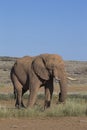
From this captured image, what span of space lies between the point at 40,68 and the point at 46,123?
19.4ft

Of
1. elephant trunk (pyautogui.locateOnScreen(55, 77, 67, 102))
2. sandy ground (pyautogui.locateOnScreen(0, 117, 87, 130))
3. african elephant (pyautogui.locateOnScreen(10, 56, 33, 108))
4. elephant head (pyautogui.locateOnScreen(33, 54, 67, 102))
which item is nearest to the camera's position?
sandy ground (pyautogui.locateOnScreen(0, 117, 87, 130))

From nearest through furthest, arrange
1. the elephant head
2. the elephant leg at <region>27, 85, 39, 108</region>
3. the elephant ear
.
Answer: the elephant head
the elephant leg at <region>27, 85, 39, 108</region>
the elephant ear

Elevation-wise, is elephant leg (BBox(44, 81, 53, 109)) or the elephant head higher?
the elephant head

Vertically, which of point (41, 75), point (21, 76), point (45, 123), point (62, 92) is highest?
point (41, 75)

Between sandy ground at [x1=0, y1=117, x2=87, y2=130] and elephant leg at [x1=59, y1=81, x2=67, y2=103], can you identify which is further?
elephant leg at [x1=59, y1=81, x2=67, y2=103]

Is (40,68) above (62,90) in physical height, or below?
above

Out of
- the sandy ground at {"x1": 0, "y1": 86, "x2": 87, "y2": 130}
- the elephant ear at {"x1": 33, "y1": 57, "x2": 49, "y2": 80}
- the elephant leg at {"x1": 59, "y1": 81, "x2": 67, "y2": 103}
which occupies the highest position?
the elephant ear at {"x1": 33, "y1": 57, "x2": 49, "y2": 80}

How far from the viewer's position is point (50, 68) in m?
20.7

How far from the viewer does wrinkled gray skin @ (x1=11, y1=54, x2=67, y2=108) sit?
20.2 m

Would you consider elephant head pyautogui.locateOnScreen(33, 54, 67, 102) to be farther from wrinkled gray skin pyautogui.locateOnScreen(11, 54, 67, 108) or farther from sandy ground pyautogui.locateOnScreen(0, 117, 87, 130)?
sandy ground pyautogui.locateOnScreen(0, 117, 87, 130)

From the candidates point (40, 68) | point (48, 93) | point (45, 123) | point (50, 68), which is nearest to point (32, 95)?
point (48, 93)

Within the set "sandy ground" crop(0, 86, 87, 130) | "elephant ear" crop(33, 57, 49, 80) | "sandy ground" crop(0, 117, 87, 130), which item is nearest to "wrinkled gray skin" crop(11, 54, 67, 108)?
"elephant ear" crop(33, 57, 49, 80)

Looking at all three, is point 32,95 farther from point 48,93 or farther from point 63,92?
point 63,92

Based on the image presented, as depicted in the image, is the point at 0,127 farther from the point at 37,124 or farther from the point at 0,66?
the point at 0,66
